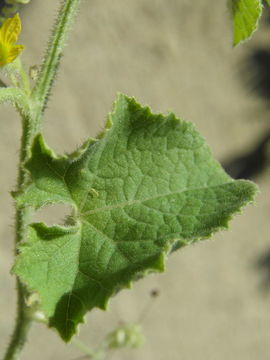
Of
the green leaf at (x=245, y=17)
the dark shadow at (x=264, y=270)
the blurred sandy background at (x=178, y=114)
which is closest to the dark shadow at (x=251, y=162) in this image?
the blurred sandy background at (x=178, y=114)

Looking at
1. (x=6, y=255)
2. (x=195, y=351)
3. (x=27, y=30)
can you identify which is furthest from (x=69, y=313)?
(x=195, y=351)

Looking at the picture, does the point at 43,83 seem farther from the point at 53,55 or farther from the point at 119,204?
the point at 119,204

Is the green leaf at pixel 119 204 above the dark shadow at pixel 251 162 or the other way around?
above

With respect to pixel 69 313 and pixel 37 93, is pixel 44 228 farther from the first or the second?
pixel 37 93

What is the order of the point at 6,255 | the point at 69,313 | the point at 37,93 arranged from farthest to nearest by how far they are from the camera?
the point at 6,255, the point at 37,93, the point at 69,313

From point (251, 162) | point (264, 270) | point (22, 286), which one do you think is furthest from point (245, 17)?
point (264, 270)

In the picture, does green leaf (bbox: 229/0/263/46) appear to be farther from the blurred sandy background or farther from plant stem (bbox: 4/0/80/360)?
the blurred sandy background

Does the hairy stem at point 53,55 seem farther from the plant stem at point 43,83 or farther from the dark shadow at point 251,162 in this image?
the dark shadow at point 251,162
